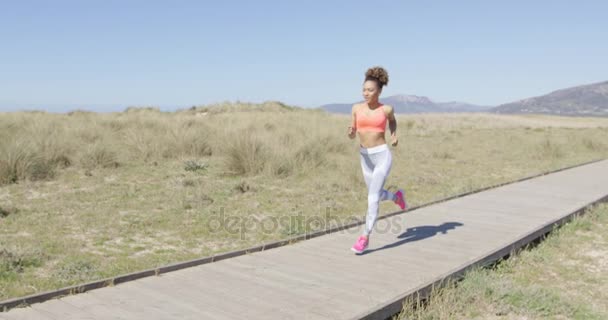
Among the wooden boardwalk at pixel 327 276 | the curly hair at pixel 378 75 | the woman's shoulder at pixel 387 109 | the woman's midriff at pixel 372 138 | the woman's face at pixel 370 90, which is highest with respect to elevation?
the curly hair at pixel 378 75

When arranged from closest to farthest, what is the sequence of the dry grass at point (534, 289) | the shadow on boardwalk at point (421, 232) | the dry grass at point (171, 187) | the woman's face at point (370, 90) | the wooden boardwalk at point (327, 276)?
1. the wooden boardwalk at point (327, 276)
2. the dry grass at point (534, 289)
3. the woman's face at point (370, 90)
4. the shadow on boardwalk at point (421, 232)
5. the dry grass at point (171, 187)

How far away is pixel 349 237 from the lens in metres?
6.54

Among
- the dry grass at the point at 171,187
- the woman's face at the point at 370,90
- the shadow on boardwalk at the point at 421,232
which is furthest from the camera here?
the dry grass at the point at 171,187

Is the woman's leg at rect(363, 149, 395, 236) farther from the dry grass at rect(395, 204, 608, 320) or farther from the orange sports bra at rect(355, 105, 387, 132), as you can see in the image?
the dry grass at rect(395, 204, 608, 320)

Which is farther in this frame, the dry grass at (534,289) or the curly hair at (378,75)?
the curly hair at (378,75)

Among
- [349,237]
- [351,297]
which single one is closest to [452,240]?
[349,237]

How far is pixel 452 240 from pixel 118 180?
8.32m

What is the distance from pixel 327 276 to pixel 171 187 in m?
7.09

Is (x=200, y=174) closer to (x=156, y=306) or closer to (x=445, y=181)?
(x=445, y=181)

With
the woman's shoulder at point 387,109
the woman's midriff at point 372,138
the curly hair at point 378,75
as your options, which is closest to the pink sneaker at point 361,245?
the woman's midriff at point 372,138

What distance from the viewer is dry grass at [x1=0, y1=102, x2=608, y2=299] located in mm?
6758

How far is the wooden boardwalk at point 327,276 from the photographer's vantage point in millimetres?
4062

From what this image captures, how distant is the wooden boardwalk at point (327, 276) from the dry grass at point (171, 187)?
1.24 metres

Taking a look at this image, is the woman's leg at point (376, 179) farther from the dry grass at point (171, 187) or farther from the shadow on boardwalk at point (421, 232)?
the dry grass at point (171, 187)
